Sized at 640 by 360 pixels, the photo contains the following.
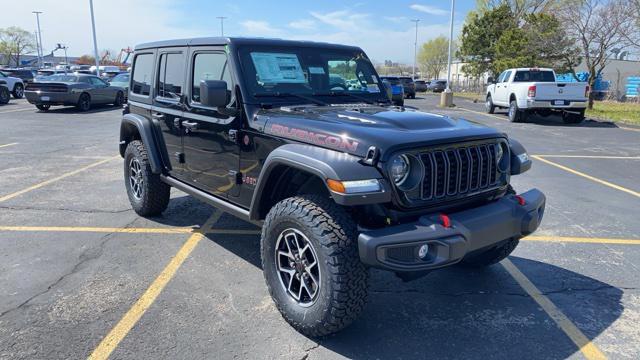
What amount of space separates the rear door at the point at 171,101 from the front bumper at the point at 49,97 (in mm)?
15638

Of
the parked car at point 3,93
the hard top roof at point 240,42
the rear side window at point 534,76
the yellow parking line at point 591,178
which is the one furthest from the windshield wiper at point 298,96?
the parked car at point 3,93

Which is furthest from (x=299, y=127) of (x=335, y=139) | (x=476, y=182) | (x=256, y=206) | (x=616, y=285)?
(x=616, y=285)

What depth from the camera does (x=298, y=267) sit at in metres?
3.23

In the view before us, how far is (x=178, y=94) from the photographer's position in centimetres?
471

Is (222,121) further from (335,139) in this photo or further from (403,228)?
(403,228)

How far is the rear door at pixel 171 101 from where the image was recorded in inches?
185

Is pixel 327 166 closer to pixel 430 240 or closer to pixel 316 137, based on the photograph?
pixel 316 137

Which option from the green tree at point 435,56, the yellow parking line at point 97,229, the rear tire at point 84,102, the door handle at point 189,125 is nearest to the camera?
the door handle at point 189,125

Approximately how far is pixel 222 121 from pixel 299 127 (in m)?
0.95

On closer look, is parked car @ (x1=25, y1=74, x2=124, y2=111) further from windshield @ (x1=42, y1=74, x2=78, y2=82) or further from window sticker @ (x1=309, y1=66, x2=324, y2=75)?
window sticker @ (x1=309, y1=66, x2=324, y2=75)

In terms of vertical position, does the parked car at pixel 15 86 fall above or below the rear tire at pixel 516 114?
above

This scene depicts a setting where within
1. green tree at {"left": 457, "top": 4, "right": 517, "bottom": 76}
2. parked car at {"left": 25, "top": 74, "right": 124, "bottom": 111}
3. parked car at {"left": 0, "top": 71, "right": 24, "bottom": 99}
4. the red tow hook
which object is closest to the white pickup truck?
the red tow hook

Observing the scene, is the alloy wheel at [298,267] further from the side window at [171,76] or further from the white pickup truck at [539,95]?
the white pickup truck at [539,95]

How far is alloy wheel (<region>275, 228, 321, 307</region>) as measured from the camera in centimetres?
314
